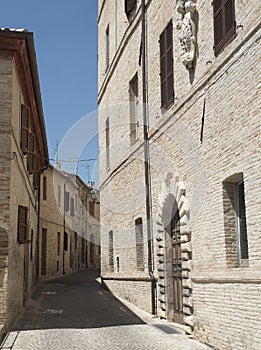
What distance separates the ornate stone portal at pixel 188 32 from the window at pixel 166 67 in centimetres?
123

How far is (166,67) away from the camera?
12.9m

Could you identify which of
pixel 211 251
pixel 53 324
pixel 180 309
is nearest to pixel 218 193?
pixel 211 251

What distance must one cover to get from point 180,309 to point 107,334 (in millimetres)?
1911

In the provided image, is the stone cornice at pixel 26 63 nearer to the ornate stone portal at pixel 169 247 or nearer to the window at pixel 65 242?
the ornate stone portal at pixel 169 247

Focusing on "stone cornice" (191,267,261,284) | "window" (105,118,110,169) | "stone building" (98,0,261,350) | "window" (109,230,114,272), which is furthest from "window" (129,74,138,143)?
"stone cornice" (191,267,261,284)

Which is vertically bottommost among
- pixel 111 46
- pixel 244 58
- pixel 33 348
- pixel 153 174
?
pixel 33 348

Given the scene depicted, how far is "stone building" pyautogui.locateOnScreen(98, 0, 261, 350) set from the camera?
8492mm

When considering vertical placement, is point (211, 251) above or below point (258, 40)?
below

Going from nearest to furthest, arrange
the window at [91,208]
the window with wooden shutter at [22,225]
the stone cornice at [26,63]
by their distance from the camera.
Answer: the stone cornice at [26,63] → the window with wooden shutter at [22,225] → the window at [91,208]

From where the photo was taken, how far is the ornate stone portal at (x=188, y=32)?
35.8 ft

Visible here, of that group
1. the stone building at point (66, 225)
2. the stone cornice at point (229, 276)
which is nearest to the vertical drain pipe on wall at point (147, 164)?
the stone cornice at point (229, 276)

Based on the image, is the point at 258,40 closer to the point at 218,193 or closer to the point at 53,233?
the point at 218,193

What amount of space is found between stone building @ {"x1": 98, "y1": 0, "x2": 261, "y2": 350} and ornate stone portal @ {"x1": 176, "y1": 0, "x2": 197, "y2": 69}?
0.9 inches

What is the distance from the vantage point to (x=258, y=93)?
8133mm
